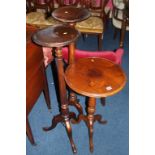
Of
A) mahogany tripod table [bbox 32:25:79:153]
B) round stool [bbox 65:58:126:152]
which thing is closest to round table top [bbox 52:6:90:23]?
mahogany tripod table [bbox 32:25:79:153]

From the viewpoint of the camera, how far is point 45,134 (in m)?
2.26

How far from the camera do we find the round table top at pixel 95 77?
154 cm

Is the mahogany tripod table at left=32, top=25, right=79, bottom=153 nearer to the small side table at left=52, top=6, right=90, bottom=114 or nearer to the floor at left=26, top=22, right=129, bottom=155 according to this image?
the small side table at left=52, top=6, right=90, bottom=114

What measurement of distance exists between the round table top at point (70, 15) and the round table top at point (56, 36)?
0.20 m

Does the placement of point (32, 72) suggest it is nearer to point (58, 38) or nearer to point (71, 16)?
point (58, 38)

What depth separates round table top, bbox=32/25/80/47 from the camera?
1508mm

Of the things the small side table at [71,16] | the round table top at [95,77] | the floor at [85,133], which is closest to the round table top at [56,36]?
the small side table at [71,16]

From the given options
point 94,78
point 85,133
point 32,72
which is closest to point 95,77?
point 94,78

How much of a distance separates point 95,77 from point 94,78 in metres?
0.01

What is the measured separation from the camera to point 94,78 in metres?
1.64

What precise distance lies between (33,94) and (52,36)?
2.11ft
